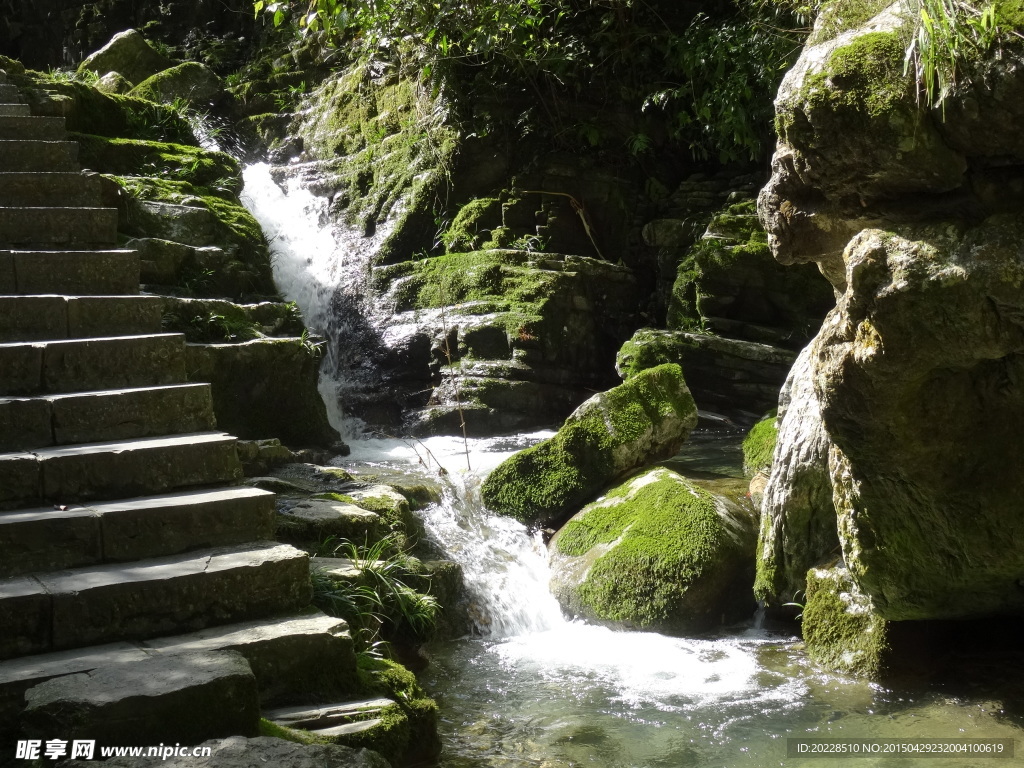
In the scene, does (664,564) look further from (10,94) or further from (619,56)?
(619,56)

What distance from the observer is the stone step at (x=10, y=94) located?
7754 millimetres

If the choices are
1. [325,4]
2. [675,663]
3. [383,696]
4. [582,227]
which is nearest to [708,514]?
[675,663]

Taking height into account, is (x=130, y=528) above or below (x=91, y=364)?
below

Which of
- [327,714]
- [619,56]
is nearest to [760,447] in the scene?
[327,714]

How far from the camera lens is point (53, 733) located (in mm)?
2744

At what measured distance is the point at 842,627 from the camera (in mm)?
5152

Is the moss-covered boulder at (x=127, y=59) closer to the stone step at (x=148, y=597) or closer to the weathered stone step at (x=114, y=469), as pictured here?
the weathered stone step at (x=114, y=469)

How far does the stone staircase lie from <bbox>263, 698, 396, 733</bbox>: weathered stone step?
8cm

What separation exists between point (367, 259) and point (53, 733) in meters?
Answer: 9.86

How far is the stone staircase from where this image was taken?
9.83 ft

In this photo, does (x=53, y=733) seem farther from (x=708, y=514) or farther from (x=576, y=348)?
(x=576, y=348)

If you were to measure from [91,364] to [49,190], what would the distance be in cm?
197

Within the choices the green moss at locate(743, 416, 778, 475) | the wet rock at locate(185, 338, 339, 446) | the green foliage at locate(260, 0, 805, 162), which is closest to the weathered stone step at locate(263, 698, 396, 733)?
the wet rock at locate(185, 338, 339, 446)

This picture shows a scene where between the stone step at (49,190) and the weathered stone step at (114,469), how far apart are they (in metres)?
2.53
